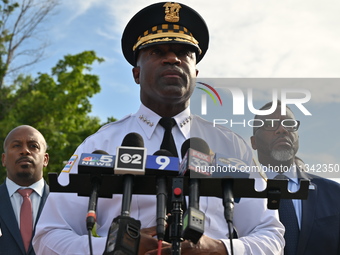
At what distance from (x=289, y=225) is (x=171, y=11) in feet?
6.56

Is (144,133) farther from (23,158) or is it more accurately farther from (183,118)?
(23,158)

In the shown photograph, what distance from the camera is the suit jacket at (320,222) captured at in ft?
15.7

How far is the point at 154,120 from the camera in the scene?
12.6ft

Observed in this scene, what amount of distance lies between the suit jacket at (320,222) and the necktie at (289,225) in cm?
5

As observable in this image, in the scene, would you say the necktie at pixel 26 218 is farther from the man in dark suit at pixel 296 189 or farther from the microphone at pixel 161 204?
the microphone at pixel 161 204

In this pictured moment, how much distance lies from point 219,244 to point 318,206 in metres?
2.15

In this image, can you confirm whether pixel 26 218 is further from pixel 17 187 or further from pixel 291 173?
pixel 291 173

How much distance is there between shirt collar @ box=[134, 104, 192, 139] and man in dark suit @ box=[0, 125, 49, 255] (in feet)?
7.71

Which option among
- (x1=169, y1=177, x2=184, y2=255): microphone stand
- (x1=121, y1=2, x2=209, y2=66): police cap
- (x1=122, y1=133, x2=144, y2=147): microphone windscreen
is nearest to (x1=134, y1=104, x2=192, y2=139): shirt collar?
(x1=121, y1=2, x2=209, y2=66): police cap

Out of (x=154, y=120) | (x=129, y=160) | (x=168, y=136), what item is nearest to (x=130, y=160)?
(x=129, y=160)

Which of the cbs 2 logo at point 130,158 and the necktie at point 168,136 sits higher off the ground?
the necktie at point 168,136

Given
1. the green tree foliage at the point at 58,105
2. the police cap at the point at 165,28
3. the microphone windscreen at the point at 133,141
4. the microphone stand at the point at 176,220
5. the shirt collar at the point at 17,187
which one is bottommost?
the microphone stand at the point at 176,220

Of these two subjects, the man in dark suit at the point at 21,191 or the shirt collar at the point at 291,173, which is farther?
the man in dark suit at the point at 21,191

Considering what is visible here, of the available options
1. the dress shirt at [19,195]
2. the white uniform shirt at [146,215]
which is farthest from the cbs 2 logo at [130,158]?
the dress shirt at [19,195]
